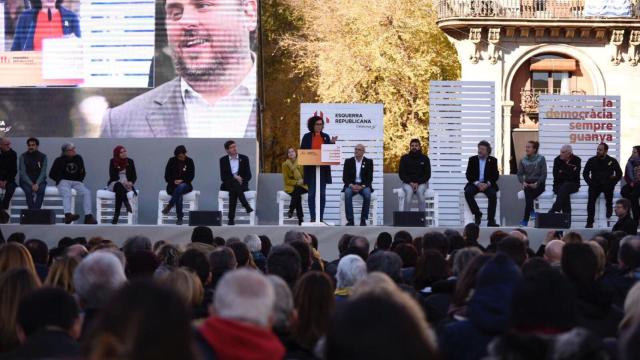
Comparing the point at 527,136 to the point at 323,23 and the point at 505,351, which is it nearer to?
the point at 323,23

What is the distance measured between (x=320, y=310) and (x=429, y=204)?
13.7 m

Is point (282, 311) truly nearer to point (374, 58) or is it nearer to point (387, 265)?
point (387, 265)

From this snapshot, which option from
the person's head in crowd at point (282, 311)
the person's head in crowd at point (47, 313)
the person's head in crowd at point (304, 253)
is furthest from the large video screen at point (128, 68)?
the person's head in crowd at point (47, 313)

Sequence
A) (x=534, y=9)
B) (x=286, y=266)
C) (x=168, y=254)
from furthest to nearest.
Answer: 1. (x=534, y=9)
2. (x=168, y=254)
3. (x=286, y=266)

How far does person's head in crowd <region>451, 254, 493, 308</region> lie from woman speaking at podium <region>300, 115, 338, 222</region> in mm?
11425

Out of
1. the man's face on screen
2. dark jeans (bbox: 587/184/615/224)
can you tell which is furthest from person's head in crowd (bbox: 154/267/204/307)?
the man's face on screen

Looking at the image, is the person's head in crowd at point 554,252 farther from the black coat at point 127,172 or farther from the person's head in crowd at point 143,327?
the black coat at point 127,172

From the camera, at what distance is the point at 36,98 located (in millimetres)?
27422

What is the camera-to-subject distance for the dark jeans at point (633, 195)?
60.8 ft

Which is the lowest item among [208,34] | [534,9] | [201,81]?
[201,81]

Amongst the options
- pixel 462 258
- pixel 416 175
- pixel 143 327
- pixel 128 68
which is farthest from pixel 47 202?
pixel 143 327

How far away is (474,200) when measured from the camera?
60.5 ft

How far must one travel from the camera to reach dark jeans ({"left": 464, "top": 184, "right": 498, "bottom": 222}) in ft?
59.9

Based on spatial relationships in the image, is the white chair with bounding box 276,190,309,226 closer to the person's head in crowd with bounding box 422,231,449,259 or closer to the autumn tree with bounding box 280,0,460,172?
the person's head in crowd with bounding box 422,231,449,259
